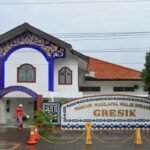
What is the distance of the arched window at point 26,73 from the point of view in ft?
137

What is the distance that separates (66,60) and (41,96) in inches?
212

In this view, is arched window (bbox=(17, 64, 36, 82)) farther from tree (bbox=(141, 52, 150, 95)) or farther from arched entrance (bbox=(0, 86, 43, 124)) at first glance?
tree (bbox=(141, 52, 150, 95))

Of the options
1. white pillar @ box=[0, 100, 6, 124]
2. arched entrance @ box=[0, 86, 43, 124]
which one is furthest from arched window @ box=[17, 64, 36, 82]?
white pillar @ box=[0, 100, 6, 124]

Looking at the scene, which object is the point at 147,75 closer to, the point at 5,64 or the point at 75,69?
the point at 75,69

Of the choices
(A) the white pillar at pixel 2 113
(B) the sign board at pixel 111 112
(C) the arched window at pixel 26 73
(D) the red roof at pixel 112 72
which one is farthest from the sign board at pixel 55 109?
(D) the red roof at pixel 112 72

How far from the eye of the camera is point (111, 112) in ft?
116

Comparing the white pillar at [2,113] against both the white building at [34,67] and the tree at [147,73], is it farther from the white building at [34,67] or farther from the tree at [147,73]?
the tree at [147,73]

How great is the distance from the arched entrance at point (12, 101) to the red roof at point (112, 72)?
388 inches

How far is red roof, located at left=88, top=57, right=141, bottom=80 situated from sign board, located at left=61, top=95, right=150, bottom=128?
1352 centimetres

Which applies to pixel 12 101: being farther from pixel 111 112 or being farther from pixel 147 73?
pixel 147 73

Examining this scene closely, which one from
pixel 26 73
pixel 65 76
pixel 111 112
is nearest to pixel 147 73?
pixel 111 112

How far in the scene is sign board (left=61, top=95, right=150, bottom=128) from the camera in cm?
3534

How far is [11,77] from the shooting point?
41.8 metres

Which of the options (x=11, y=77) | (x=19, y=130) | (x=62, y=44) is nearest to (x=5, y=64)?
(x=11, y=77)
